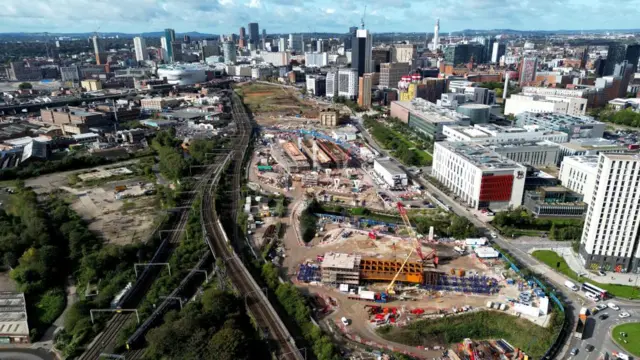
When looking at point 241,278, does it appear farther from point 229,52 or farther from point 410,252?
point 229,52

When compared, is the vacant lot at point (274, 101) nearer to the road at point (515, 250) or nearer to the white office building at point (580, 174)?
the road at point (515, 250)

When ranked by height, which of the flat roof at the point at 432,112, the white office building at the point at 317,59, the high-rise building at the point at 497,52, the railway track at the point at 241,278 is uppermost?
the high-rise building at the point at 497,52

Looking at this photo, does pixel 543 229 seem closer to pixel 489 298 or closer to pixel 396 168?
pixel 489 298

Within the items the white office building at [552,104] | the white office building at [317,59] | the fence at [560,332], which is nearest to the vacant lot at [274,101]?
the white office building at [317,59]

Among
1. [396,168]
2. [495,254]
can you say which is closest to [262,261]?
[495,254]

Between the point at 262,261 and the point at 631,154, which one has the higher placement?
the point at 631,154

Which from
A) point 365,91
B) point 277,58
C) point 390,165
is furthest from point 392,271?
point 277,58
